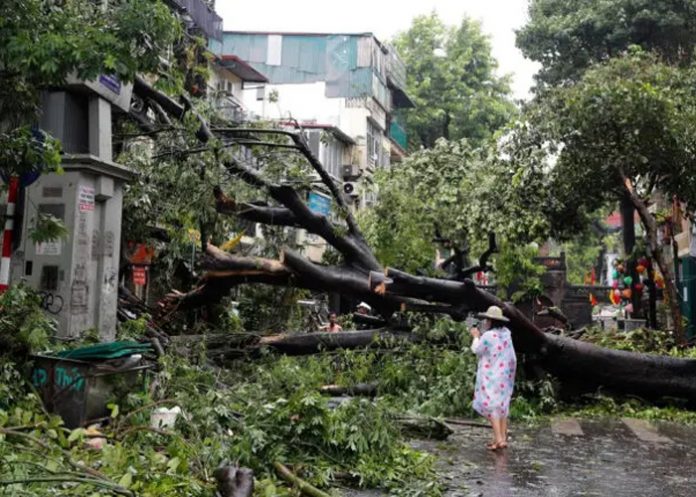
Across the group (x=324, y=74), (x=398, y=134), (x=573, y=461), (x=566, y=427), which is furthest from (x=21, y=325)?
(x=398, y=134)

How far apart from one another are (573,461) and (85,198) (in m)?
6.84

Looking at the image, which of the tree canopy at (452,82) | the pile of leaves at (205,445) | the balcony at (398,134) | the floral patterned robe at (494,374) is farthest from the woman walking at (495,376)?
the balcony at (398,134)

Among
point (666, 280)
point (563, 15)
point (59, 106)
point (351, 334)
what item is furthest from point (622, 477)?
point (563, 15)

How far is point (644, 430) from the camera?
40.0 ft

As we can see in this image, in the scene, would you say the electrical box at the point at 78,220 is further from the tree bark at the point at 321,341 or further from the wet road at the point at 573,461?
the wet road at the point at 573,461

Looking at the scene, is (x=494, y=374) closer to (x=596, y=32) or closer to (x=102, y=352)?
(x=102, y=352)

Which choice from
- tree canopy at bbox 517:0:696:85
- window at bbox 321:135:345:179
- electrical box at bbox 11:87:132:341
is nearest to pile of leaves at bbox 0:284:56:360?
electrical box at bbox 11:87:132:341

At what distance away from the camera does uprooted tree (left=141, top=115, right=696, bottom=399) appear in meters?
12.9

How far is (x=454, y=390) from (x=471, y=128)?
39.9 m

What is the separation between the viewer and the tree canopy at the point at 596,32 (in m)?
30.7

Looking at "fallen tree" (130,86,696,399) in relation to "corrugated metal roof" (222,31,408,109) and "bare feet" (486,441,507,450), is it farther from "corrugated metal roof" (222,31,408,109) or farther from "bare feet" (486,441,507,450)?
"corrugated metal roof" (222,31,408,109)

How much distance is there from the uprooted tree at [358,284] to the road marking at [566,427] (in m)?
0.87

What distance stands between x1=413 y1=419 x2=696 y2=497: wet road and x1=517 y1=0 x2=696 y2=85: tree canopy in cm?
2047

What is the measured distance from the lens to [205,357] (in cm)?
1306
